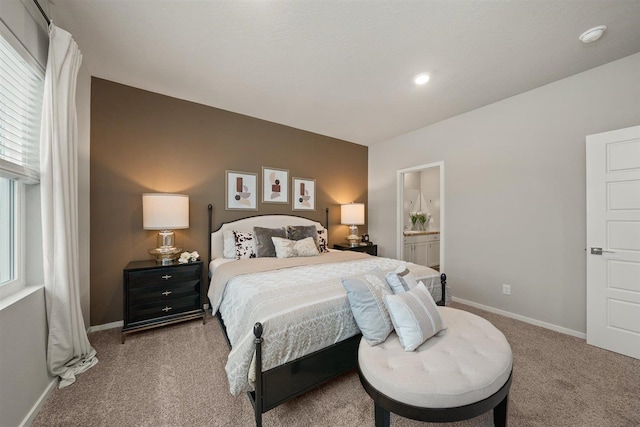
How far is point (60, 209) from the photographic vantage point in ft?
5.70

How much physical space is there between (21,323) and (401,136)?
4.79 m

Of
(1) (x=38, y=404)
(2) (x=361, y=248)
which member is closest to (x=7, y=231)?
(1) (x=38, y=404)

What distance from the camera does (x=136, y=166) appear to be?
285cm

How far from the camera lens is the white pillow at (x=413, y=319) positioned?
1430mm

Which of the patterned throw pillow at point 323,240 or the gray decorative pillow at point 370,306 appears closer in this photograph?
the gray decorative pillow at point 370,306

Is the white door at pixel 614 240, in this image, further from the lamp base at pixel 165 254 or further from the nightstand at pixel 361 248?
the lamp base at pixel 165 254

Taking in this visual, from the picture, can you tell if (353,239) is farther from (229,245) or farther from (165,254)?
(165,254)

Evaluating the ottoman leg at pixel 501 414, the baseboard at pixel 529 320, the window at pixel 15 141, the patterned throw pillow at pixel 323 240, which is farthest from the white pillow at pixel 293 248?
the baseboard at pixel 529 320

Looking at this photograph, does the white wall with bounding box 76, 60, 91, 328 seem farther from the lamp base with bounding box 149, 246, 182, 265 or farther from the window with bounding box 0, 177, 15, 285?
the window with bounding box 0, 177, 15, 285

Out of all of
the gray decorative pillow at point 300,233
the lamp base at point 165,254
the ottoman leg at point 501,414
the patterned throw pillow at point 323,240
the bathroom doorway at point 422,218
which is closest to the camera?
the ottoman leg at point 501,414

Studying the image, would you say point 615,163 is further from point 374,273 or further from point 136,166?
point 136,166

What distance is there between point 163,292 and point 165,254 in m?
0.40

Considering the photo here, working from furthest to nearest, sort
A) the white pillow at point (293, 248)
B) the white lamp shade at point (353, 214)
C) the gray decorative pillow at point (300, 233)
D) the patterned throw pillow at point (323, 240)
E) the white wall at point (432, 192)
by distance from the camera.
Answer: the white wall at point (432, 192), the white lamp shade at point (353, 214), the patterned throw pillow at point (323, 240), the gray decorative pillow at point (300, 233), the white pillow at point (293, 248)

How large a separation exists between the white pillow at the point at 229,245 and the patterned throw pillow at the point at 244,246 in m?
0.04
